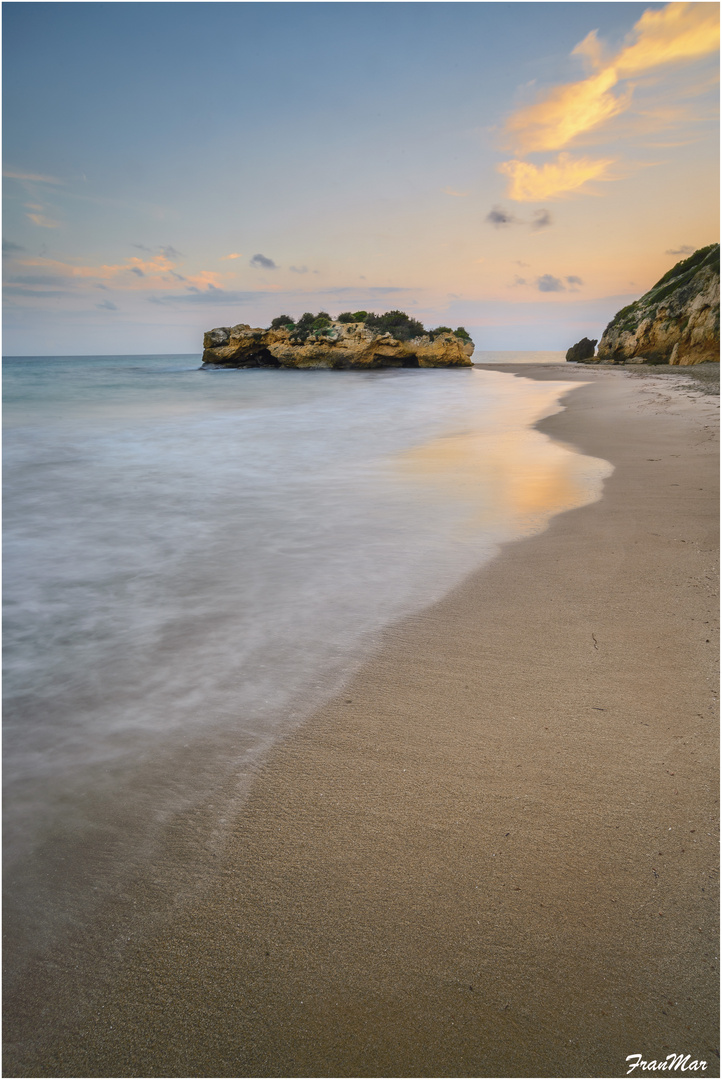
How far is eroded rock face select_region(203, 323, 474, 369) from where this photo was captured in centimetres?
3759

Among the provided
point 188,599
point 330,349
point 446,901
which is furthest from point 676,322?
point 446,901

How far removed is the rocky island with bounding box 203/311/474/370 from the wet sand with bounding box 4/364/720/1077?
1498 inches

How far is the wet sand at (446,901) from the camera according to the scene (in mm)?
1083

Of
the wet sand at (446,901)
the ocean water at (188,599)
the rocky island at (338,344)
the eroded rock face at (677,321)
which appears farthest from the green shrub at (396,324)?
the wet sand at (446,901)

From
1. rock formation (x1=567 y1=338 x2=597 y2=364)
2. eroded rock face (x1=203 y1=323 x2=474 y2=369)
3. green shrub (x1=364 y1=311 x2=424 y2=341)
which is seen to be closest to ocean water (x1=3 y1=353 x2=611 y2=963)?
eroded rock face (x1=203 y1=323 x2=474 y2=369)

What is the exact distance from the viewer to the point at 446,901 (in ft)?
4.33

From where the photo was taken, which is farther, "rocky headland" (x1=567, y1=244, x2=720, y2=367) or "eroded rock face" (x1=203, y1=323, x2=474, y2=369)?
"eroded rock face" (x1=203, y1=323, x2=474, y2=369)

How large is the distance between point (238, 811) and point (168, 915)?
0.33m

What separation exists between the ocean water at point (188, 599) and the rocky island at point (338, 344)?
31.4 meters

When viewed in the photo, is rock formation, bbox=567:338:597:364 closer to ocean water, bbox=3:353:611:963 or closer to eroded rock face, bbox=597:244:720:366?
eroded rock face, bbox=597:244:720:366

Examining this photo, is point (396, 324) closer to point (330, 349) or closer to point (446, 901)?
point (330, 349)

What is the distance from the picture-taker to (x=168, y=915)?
52.4 inches

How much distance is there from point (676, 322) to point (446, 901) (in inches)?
1495
